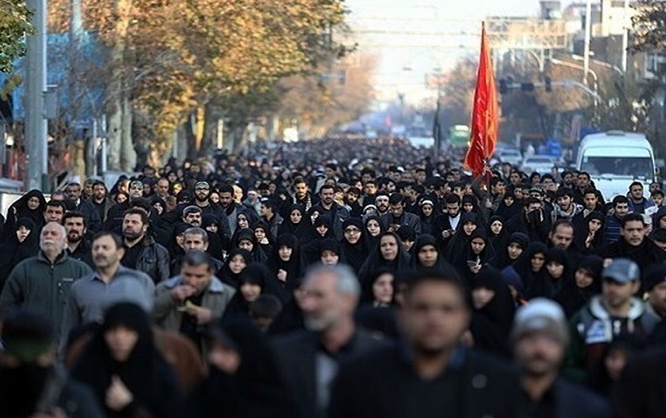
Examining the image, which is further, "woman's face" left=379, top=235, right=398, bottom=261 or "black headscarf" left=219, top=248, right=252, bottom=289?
"woman's face" left=379, top=235, right=398, bottom=261

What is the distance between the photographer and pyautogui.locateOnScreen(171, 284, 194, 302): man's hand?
43.1 ft

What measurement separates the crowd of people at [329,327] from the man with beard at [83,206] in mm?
2894

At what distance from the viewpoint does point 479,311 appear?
40.0 ft

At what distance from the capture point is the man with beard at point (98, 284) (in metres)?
13.2

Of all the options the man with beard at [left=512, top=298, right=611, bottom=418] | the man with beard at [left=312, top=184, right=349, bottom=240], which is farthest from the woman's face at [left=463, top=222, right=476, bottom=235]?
the man with beard at [left=512, top=298, right=611, bottom=418]

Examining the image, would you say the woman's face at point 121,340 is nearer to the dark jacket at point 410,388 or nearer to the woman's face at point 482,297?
the dark jacket at point 410,388

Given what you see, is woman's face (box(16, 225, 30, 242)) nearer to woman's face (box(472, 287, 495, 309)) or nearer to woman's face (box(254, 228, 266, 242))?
woman's face (box(254, 228, 266, 242))

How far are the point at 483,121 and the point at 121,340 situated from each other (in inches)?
793

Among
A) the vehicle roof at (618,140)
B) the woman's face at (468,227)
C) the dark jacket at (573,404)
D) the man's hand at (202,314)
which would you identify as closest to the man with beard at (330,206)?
the woman's face at (468,227)

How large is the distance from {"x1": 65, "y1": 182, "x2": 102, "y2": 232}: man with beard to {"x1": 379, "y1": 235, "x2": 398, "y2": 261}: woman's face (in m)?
6.40

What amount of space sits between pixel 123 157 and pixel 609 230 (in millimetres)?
30389

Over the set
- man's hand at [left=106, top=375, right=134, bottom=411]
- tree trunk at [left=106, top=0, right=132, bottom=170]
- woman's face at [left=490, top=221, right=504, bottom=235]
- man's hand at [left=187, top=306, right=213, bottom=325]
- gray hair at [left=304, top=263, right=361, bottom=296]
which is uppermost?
tree trunk at [left=106, top=0, right=132, bottom=170]

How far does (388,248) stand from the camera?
57.7ft

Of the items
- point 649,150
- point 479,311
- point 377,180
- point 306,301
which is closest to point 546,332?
point 306,301
